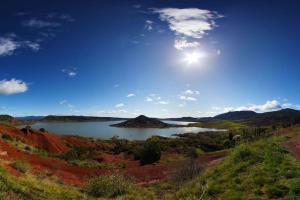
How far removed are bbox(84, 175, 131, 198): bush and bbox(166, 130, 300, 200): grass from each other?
2.98 m

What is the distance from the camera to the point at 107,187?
14.4 meters

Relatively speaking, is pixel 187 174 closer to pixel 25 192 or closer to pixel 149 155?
pixel 25 192

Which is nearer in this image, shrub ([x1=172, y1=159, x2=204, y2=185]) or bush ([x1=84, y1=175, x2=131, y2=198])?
bush ([x1=84, y1=175, x2=131, y2=198])

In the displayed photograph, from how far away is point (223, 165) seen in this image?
1402 cm

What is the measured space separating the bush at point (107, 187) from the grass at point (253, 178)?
2.98m

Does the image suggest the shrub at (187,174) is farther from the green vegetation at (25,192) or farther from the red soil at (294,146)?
the green vegetation at (25,192)

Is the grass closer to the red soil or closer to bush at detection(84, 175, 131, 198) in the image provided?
the red soil

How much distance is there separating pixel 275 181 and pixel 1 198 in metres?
8.05

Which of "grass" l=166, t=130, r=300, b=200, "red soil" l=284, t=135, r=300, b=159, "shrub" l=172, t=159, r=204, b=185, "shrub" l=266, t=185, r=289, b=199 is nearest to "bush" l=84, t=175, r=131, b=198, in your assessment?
"grass" l=166, t=130, r=300, b=200

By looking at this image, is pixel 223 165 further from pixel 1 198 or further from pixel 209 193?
pixel 1 198

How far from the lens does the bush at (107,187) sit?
46.8 feet

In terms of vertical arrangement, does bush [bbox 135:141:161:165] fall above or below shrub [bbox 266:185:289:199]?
below

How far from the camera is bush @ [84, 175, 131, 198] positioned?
1426 centimetres

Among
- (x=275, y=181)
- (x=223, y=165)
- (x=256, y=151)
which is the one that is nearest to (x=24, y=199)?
(x=275, y=181)
